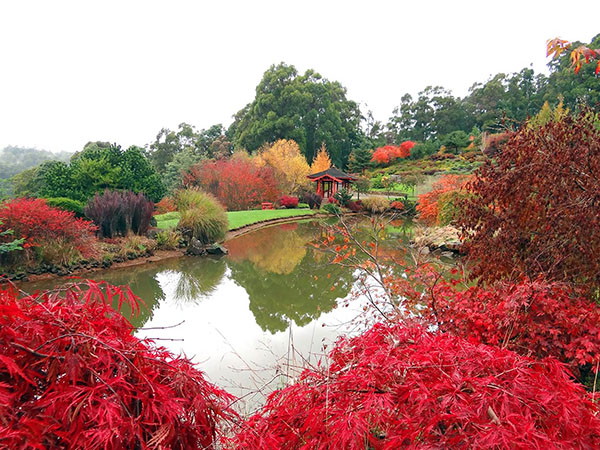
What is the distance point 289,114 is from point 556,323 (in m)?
35.6

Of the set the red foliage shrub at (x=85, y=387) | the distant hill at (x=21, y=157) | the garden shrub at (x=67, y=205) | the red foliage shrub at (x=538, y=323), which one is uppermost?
the distant hill at (x=21, y=157)

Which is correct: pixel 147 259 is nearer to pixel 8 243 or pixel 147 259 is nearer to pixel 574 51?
pixel 8 243

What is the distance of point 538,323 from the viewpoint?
255 cm

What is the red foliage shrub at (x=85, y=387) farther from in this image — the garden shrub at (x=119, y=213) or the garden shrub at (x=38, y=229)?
the garden shrub at (x=119, y=213)

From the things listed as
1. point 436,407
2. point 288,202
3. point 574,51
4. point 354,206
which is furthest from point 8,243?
point 354,206

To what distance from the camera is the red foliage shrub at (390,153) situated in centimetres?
3588

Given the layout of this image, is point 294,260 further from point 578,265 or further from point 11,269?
A: point 578,265

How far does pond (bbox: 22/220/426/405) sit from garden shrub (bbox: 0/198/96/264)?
826 millimetres

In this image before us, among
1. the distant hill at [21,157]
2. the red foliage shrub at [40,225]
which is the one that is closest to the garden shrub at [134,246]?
the red foliage shrub at [40,225]

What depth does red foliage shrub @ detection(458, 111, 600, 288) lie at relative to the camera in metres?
2.79

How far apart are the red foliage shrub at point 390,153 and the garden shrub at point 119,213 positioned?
28.9 m

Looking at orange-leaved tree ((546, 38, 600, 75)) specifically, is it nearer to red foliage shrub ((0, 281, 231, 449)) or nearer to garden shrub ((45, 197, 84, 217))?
red foliage shrub ((0, 281, 231, 449))

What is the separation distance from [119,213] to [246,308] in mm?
5725

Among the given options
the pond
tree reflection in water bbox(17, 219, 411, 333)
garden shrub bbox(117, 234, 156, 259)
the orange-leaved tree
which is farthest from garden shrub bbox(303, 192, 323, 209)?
the orange-leaved tree
